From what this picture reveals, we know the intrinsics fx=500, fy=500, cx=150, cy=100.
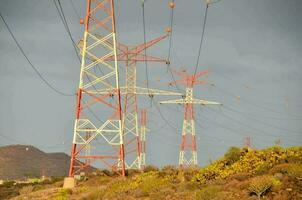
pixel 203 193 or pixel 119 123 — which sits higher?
pixel 119 123

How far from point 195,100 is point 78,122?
36652 mm

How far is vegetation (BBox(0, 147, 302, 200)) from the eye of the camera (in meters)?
23.2

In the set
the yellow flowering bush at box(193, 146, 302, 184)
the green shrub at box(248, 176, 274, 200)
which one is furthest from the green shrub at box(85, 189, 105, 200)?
the green shrub at box(248, 176, 274, 200)

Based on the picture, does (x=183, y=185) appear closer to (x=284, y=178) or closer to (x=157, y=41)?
(x=284, y=178)

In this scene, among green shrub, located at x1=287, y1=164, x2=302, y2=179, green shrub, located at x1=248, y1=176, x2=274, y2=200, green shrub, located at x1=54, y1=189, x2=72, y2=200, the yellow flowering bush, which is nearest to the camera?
green shrub, located at x1=248, y1=176, x2=274, y2=200

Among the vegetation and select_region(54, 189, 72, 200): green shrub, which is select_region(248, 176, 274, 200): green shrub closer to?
the vegetation

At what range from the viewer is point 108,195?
1200 inches

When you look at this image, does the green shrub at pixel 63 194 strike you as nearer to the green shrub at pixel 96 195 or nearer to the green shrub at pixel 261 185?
the green shrub at pixel 96 195

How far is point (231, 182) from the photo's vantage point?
26.6 meters

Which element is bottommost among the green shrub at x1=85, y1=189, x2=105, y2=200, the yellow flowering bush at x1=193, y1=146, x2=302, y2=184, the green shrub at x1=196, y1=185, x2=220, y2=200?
the green shrub at x1=196, y1=185, x2=220, y2=200

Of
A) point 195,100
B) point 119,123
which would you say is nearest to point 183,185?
point 119,123

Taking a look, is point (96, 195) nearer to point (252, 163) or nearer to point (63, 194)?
point (63, 194)

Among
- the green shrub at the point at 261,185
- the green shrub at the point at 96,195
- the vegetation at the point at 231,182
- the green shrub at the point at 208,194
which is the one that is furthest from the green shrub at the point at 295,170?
the green shrub at the point at 96,195

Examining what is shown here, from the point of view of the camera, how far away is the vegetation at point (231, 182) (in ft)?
76.2
